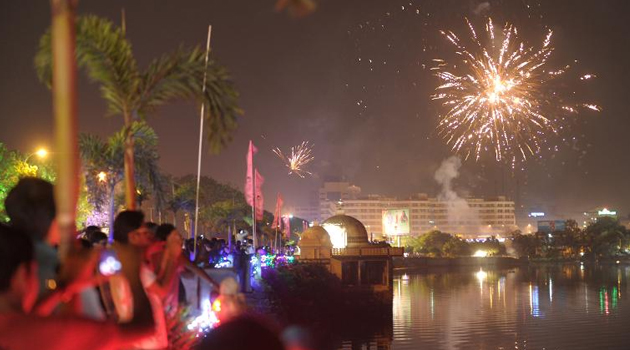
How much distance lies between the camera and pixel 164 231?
7406mm

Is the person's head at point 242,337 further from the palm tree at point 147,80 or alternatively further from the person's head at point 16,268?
the palm tree at point 147,80

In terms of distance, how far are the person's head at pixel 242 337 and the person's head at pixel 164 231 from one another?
4990 millimetres

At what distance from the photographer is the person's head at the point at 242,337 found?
2.31 meters

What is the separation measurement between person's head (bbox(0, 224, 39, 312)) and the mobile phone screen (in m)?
2.21

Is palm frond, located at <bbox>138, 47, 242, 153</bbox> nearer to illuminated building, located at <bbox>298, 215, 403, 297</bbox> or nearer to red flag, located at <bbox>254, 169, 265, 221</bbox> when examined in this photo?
red flag, located at <bbox>254, 169, 265, 221</bbox>

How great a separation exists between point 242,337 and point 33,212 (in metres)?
2.76

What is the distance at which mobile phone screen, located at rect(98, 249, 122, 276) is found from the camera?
532cm

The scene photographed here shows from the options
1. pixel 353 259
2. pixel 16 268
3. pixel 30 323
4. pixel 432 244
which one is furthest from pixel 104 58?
pixel 432 244

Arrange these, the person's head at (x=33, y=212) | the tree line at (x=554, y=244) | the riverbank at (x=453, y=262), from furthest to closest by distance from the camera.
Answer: the tree line at (x=554, y=244)
the riverbank at (x=453, y=262)
the person's head at (x=33, y=212)

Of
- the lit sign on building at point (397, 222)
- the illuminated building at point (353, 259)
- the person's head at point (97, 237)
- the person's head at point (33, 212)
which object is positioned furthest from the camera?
the lit sign on building at point (397, 222)

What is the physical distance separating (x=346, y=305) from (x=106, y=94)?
4203 centimetres

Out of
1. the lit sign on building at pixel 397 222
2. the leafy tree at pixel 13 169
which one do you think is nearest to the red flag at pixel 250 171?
the leafy tree at pixel 13 169

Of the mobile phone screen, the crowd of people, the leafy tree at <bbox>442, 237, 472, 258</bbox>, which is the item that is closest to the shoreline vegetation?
the crowd of people

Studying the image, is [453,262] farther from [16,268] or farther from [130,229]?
[16,268]
